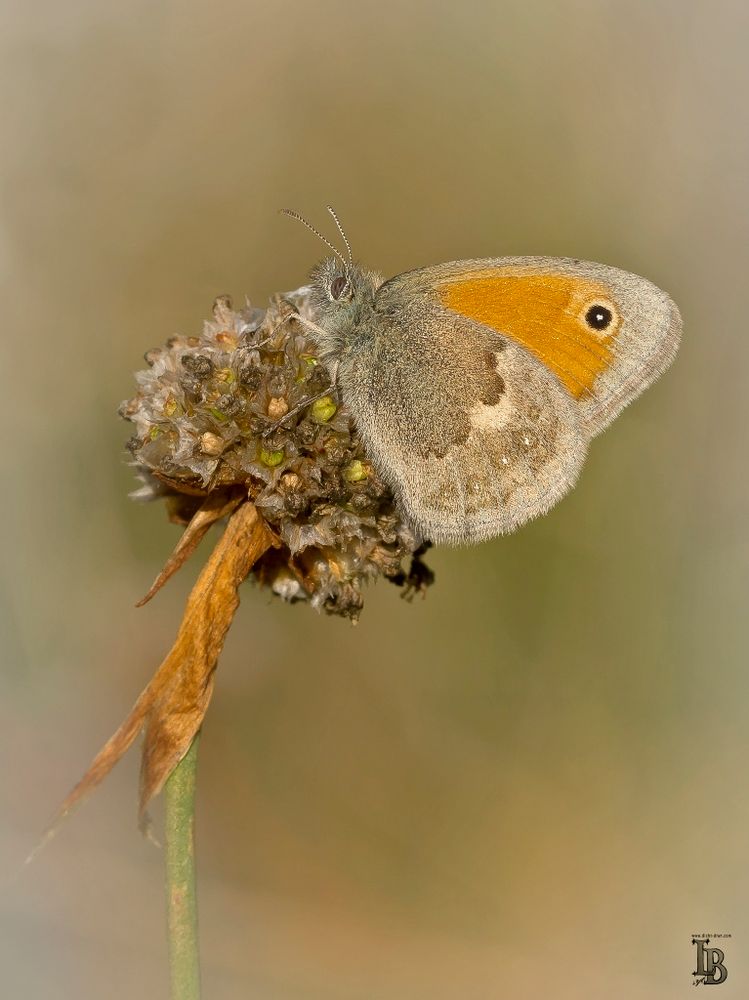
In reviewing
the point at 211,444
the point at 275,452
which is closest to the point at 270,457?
the point at 275,452

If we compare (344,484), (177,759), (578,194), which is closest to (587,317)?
(344,484)

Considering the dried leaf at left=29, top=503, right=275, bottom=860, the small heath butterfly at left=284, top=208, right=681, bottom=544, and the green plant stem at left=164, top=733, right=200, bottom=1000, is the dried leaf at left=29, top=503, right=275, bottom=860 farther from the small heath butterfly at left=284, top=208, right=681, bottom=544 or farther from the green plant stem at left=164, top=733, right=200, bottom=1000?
the small heath butterfly at left=284, top=208, right=681, bottom=544

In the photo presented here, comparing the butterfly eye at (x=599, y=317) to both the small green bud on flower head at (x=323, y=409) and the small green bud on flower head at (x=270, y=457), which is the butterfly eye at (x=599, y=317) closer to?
the small green bud on flower head at (x=323, y=409)

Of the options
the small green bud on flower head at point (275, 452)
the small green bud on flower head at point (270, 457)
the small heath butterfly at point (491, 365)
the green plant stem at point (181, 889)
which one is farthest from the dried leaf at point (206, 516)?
the green plant stem at point (181, 889)

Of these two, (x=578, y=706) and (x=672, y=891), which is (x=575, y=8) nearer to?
(x=578, y=706)

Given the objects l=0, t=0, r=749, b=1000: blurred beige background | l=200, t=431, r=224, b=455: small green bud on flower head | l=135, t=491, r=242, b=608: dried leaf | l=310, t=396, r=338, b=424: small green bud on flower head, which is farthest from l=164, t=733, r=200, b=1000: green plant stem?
l=0, t=0, r=749, b=1000: blurred beige background
